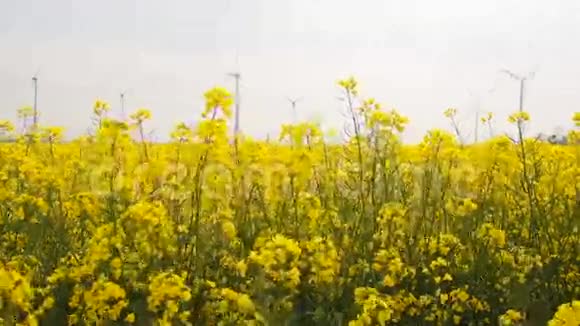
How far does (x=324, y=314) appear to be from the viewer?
3.44 meters

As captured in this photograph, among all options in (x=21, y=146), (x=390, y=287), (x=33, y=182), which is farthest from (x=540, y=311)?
(x=21, y=146)

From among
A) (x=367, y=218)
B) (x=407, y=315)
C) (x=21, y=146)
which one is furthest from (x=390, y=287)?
(x=21, y=146)

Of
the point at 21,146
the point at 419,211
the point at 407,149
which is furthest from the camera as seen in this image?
the point at 21,146

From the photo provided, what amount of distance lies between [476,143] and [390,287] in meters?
2.80

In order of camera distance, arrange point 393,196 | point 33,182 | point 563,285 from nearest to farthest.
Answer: point 563,285 < point 393,196 < point 33,182

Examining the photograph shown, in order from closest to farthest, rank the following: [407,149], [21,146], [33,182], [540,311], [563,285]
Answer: [540,311], [563,285], [33,182], [407,149], [21,146]

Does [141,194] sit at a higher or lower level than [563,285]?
higher

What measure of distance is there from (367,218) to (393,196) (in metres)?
0.64

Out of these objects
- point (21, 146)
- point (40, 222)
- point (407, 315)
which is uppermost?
point (21, 146)

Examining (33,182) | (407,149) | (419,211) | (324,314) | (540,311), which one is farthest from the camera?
(407,149)

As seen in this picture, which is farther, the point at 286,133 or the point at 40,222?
the point at 286,133

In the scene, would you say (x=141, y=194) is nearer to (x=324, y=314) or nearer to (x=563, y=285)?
(x=324, y=314)

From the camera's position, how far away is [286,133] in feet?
16.5

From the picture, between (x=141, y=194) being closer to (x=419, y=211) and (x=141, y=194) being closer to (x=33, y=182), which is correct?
(x=33, y=182)
